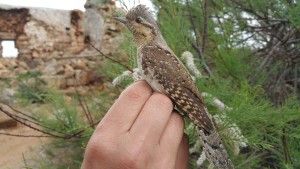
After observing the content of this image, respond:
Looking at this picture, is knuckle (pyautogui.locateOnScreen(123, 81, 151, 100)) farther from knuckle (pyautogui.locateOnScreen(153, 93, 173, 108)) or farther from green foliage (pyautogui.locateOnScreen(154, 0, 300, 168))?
green foliage (pyautogui.locateOnScreen(154, 0, 300, 168))

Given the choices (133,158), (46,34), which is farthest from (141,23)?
(46,34)

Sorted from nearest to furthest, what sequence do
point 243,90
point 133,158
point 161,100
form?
1. point 133,158
2. point 161,100
3. point 243,90

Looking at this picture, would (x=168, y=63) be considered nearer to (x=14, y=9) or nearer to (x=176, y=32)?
(x=176, y=32)

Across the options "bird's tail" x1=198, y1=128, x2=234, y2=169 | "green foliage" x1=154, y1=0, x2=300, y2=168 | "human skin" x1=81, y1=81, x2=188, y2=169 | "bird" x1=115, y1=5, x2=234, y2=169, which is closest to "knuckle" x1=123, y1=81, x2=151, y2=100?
"human skin" x1=81, y1=81, x2=188, y2=169

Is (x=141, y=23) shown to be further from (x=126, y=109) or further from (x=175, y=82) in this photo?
(x=126, y=109)

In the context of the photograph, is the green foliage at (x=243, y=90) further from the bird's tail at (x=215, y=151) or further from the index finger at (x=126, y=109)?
the index finger at (x=126, y=109)

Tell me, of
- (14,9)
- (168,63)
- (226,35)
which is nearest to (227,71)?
(226,35)

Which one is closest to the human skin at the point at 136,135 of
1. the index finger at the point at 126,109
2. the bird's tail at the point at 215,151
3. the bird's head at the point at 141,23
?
the index finger at the point at 126,109

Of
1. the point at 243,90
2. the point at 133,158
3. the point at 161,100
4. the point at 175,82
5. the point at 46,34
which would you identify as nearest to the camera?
the point at 133,158
